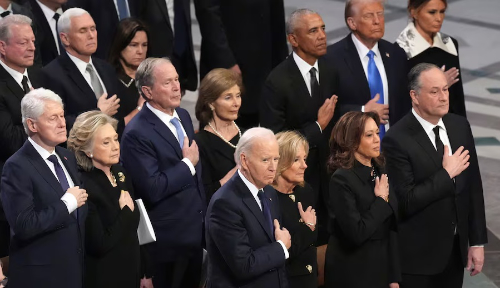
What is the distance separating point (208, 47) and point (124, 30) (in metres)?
0.98

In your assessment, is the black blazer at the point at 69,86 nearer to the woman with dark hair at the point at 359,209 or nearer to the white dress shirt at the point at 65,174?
the white dress shirt at the point at 65,174

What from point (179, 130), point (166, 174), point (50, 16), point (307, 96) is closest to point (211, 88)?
point (179, 130)

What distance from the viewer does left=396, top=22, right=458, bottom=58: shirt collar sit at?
26.1 ft

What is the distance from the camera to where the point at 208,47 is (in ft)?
A: 27.3

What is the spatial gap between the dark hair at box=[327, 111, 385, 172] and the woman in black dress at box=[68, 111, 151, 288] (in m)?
1.18

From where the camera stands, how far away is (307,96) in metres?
7.35

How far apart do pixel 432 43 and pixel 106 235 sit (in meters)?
3.26

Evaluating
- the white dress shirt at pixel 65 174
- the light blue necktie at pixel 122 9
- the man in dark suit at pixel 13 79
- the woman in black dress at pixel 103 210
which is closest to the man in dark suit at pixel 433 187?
the woman in black dress at pixel 103 210

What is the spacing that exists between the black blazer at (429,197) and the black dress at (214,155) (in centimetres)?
101

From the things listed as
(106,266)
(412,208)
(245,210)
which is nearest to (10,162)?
(106,266)

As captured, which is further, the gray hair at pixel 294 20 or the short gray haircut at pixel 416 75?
the gray hair at pixel 294 20

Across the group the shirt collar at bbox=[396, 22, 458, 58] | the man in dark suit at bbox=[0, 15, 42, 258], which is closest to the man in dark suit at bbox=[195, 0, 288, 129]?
the shirt collar at bbox=[396, 22, 458, 58]

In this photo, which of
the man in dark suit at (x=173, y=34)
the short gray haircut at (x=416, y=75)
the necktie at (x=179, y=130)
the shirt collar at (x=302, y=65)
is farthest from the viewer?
the man in dark suit at (x=173, y=34)

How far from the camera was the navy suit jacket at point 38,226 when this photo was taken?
5.61m
